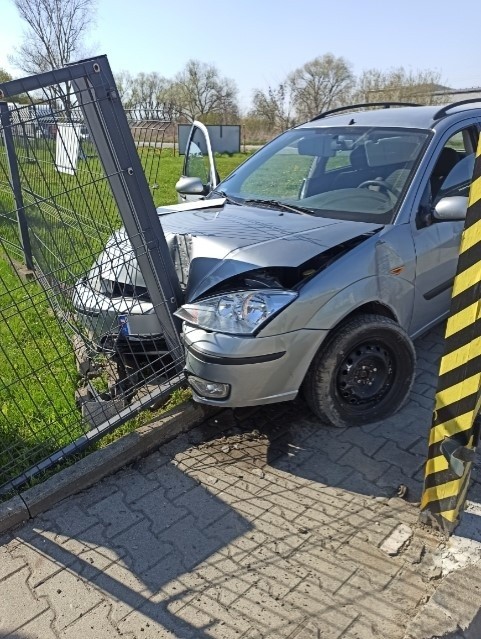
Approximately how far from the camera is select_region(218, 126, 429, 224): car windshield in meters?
3.46

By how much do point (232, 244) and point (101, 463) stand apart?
155 centimetres

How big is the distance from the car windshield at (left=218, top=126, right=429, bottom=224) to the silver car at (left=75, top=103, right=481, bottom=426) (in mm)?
11

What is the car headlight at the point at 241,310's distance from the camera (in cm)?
275

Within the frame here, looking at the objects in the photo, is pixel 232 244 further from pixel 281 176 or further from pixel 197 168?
pixel 197 168

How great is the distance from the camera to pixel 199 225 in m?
3.45

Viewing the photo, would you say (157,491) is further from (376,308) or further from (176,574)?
(376,308)

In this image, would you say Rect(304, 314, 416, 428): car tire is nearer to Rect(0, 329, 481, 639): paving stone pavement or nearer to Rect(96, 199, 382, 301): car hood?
Rect(0, 329, 481, 639): paving stone pavement

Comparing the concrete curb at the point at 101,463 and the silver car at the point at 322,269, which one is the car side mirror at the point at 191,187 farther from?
the concrete curb at the point at 101,463

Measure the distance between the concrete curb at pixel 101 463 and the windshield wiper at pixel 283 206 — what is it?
1.54m

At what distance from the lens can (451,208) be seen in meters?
3.20

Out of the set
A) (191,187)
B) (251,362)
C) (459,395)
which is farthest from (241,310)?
(191,187)

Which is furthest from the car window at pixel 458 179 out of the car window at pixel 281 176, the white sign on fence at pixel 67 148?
the white sign on fence at pixel 67 148

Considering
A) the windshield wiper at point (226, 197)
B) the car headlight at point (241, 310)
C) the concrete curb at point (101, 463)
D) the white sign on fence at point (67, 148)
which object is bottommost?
the concrete curb at point (101, 463)

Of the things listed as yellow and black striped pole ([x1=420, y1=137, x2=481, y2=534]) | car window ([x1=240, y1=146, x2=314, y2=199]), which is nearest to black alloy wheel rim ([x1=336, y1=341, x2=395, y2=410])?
yellow and black striped pole ([x1=420, y1=137, x2=481, y2=534])
